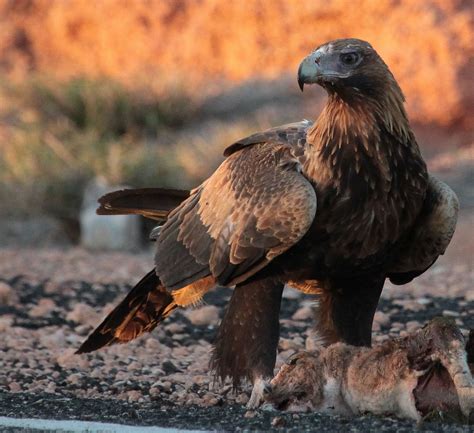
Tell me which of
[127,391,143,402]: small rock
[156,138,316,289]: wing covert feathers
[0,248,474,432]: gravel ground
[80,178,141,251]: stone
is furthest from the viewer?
[80,178,141,251]: stone

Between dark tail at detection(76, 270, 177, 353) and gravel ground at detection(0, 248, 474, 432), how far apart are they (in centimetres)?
21

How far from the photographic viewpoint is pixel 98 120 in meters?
16.0

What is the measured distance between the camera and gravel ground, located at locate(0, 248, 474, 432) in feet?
17.7

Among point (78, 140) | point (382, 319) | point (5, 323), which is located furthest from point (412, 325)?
point (78, 140)

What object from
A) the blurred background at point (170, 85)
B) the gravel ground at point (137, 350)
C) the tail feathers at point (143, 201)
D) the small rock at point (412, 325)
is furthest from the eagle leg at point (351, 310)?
the blurred background at point (170, 85)

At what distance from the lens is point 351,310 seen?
6207 mm

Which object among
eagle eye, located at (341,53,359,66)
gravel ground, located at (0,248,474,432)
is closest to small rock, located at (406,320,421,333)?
gravel ground, located at (0,248,474,432)

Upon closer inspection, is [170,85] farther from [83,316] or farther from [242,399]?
[242,399]

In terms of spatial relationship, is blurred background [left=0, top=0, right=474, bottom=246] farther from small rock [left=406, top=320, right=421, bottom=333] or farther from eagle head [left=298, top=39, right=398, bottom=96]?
eagle head [left=298, top=39, right=398, bottom=96]

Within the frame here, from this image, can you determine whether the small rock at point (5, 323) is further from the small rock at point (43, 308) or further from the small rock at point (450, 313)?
the small rock at point (450, 313)

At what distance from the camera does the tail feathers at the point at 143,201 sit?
6.68m

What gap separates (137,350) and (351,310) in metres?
1.67

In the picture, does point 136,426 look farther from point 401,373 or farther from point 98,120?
point 98,120

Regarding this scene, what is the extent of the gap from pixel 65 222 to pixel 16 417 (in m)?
7.62
